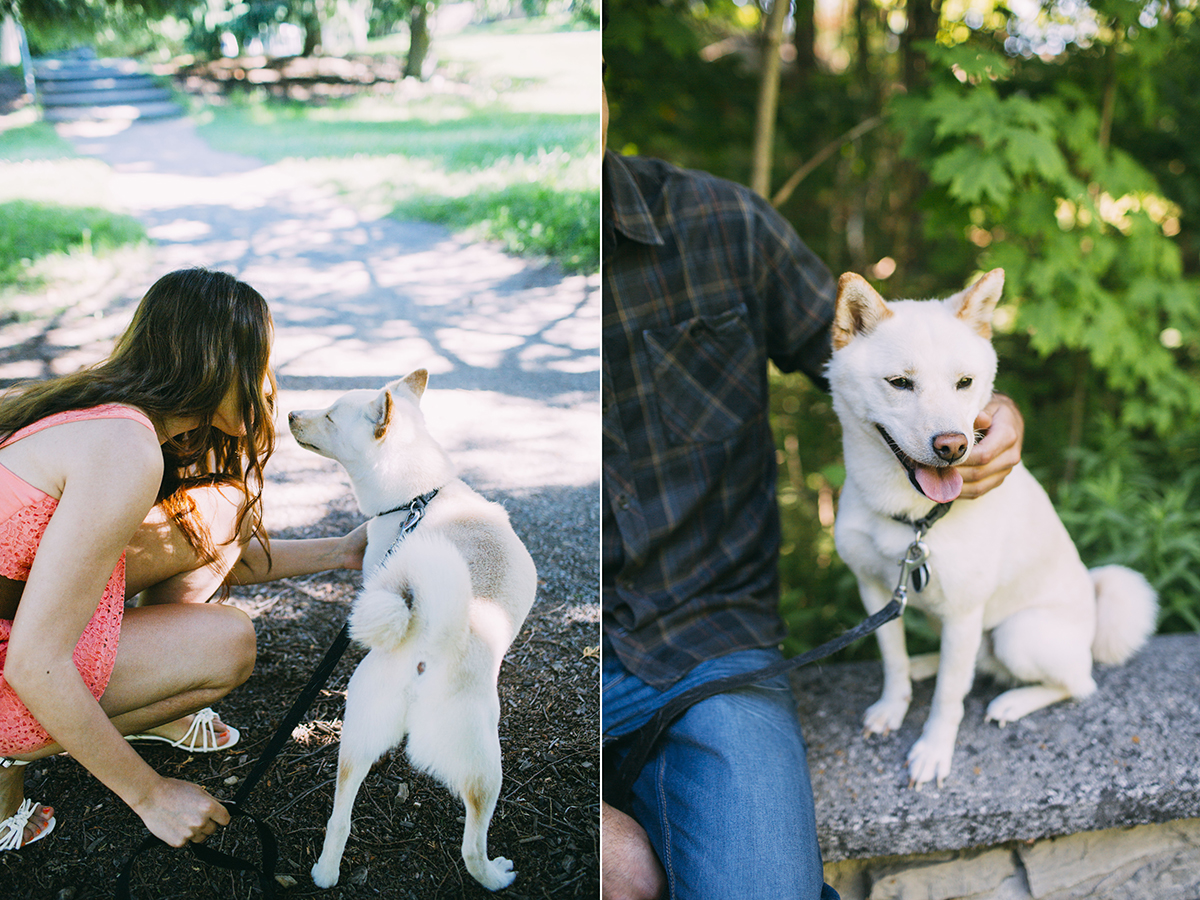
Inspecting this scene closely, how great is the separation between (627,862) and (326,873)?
64cm

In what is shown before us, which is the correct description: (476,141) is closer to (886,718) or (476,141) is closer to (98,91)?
(98,91)

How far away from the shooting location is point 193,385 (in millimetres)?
1312

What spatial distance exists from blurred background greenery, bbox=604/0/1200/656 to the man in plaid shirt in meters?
0.82

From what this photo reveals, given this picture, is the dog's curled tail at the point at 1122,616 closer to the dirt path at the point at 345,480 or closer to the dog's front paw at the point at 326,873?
the dirt path at the point at 345,480

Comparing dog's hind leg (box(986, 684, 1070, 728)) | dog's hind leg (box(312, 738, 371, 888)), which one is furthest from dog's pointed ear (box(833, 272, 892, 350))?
dog's hind leg (box(312, 738, 371, 888))

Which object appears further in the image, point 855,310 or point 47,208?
point 855,310

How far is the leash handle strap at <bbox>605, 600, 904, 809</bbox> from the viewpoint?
5.63 ft

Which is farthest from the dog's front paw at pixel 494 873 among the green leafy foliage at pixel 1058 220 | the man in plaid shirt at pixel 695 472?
the green leafy foliage at pixel 1058 220

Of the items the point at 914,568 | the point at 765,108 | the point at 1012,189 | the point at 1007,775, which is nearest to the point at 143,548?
the point at 914,568

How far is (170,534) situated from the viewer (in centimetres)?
138

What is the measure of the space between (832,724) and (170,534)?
1692mm

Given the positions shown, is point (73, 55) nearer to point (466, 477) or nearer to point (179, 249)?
point (179, 249)

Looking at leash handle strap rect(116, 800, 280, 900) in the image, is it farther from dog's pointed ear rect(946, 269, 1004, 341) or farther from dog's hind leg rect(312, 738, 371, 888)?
dog's pointed ear rect(946, 269, 1004, 341)

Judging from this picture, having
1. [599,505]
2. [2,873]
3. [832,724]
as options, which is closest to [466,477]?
[599,505]
